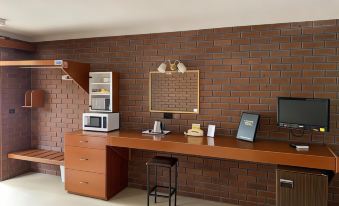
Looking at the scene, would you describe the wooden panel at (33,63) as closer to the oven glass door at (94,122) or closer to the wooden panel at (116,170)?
the oven glass door at (94,122)

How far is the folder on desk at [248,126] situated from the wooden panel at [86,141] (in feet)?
5.98

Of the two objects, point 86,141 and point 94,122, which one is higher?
point 94,122

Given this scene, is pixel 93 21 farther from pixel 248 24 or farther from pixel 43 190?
pixel 43 190

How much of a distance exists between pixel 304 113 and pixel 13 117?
4.58 meters

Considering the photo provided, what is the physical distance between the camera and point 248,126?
9.75 ft

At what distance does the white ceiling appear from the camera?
2.61 meters

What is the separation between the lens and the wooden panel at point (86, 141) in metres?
3.23

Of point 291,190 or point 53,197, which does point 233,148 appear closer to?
point 291,190

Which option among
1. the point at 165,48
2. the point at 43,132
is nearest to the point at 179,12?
the point at 165,48

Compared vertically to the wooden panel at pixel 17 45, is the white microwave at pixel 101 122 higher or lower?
lower

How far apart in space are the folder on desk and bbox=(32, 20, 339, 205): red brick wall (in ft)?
0.54

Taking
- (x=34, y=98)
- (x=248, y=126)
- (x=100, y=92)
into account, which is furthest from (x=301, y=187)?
(x=34, y=98)

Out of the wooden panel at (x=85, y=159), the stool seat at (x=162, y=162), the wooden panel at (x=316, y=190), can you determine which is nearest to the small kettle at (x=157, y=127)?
the stool seat at (x=162, y=162)

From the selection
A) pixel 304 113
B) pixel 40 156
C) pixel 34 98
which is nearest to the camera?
pixel 304 113
